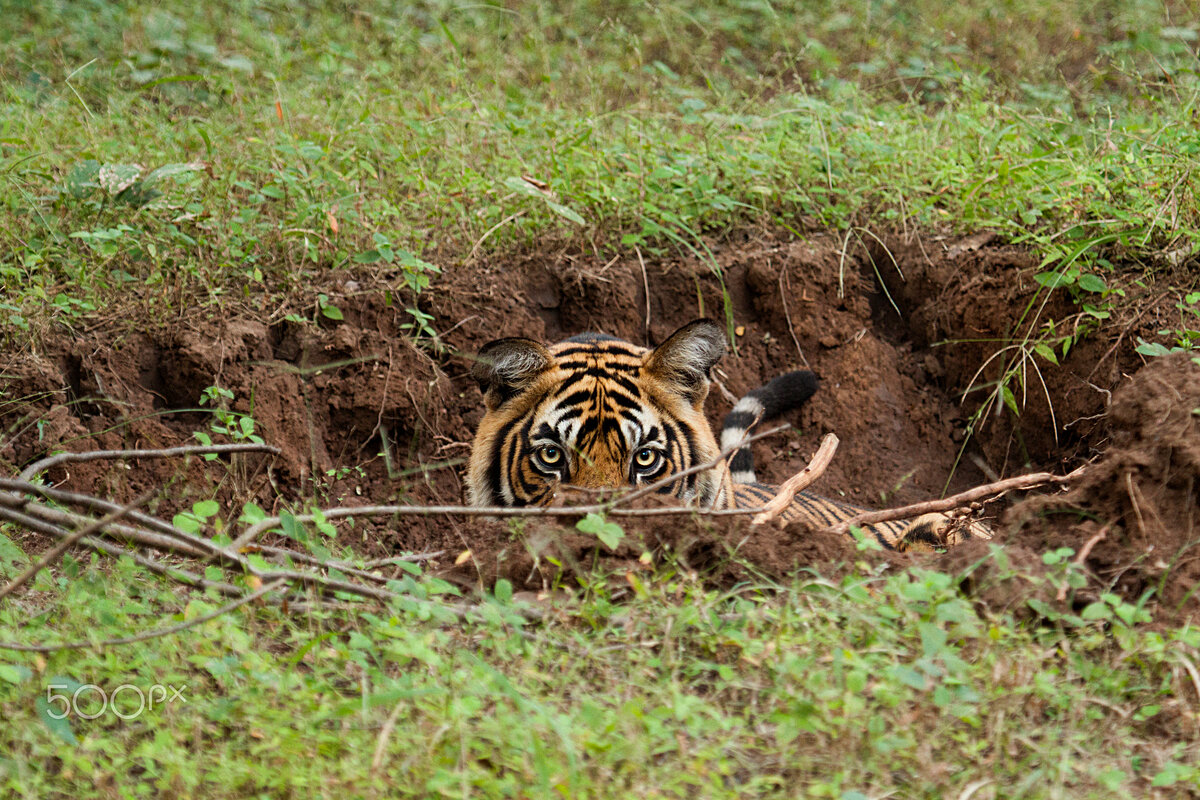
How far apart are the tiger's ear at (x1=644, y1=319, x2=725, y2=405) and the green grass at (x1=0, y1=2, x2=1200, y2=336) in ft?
3.72

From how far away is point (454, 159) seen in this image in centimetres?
593

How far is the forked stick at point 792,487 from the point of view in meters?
3.48

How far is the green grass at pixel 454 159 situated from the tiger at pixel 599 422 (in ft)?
3.35

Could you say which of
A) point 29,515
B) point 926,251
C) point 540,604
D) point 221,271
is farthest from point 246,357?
point 926,251

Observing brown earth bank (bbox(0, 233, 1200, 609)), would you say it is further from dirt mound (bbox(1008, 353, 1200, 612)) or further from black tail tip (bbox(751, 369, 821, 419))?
black tail tip (bbox(751, 369, 821, 419))

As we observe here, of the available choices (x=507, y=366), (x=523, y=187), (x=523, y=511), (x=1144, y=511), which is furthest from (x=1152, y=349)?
(x=523, y=187)

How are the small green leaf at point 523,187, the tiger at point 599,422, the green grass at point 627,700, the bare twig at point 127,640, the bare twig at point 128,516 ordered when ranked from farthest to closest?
the small green leaf at point 523,187, the tiger at point 599,422, the bare twig at point 128,516, the bare twig at point 127,640, the green grass at point 627,700

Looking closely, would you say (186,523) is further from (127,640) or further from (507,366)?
(507,366)

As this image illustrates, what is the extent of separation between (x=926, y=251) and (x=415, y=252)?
109 inches

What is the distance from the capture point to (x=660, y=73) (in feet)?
27.4

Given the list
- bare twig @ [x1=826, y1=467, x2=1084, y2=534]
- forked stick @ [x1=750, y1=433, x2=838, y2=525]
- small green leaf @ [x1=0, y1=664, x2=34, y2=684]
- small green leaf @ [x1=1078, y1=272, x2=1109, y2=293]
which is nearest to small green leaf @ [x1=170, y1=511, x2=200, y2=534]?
small green leaf @ [x1=0, y1=664, x2=34, y2=684]

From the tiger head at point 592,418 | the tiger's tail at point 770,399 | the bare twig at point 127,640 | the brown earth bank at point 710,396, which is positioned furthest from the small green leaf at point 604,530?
the tiger's tail at point 770,399

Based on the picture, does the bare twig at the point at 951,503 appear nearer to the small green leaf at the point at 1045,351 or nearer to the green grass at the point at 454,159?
the small green leaf at the point at 1045,351

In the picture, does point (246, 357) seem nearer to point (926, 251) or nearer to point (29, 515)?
point (29, 515)
